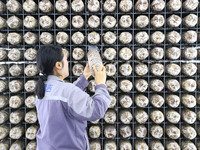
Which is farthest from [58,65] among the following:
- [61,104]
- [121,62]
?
[121,62]

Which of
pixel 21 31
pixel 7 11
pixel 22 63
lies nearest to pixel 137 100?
pixel 22 63

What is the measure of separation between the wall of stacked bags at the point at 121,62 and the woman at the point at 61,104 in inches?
15.5

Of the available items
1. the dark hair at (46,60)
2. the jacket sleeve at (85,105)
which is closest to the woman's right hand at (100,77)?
the jacket sleeve at (85,105)

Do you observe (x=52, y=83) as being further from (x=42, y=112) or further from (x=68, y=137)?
(x=68, y=137)

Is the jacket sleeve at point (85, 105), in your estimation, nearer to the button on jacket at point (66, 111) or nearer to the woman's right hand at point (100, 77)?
the button on jacket at point (66, 111)

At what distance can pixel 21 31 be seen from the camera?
4.09 feet

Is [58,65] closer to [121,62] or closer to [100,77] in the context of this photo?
[100,77]

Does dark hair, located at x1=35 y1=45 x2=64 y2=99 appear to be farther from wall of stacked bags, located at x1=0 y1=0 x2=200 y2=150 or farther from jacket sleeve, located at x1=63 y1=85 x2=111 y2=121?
wall of stacked bags, located at x1=0 y1=0 x2=200 y2=150

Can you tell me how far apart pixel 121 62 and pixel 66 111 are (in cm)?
70

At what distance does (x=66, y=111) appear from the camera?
74 cm

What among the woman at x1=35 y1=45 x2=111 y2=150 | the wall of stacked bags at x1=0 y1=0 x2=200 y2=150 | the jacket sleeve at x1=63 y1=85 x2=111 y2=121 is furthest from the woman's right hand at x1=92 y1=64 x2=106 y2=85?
the wall of stacked bags at x1=0 y1=0 x2=200 y2=150

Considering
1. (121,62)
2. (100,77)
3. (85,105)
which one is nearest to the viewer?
(85,105)

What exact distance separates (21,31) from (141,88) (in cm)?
117

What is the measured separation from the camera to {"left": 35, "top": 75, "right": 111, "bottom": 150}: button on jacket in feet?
2.23
